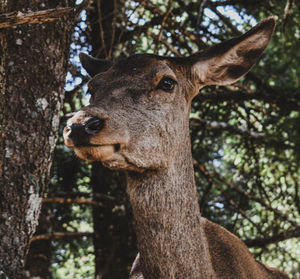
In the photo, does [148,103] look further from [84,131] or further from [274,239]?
[274,239]

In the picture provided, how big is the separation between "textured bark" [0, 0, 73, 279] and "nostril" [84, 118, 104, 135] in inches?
33.7

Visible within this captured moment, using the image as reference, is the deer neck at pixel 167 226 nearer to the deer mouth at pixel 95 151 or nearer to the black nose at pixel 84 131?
the deer mouth at pixel 95 151

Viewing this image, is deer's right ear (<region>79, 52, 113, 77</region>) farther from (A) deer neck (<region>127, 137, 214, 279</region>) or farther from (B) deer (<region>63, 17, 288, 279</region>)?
(A) deer neck (<region>127, 137, 214, 279</region>)

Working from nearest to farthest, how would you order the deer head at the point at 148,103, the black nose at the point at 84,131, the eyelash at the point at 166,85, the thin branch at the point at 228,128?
the black nose at the point at 84,131, the deer head at the point at 148,103, the eyelash at the point at 166,85, the thin branch at the point at 228,128

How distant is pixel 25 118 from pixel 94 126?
2.96ft

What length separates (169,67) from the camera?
371 centimetres

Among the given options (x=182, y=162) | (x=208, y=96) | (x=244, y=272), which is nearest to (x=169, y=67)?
(x=182, y=162)

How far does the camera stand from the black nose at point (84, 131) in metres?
2.67

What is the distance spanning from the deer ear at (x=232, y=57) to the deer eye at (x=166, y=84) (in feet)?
1.51

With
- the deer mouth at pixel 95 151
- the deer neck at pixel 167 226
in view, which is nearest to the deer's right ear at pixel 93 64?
the deer neck at pixel 167 226

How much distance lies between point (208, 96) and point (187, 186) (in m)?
3.30

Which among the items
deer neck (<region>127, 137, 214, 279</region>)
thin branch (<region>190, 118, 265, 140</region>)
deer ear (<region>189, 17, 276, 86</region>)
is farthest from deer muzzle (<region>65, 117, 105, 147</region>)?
thin branch (<region>190, 118, 265, 140</region>)

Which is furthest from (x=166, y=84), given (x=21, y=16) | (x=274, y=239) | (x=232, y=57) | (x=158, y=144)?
(x=274, y=239)

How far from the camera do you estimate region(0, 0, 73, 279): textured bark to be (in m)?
3.18
